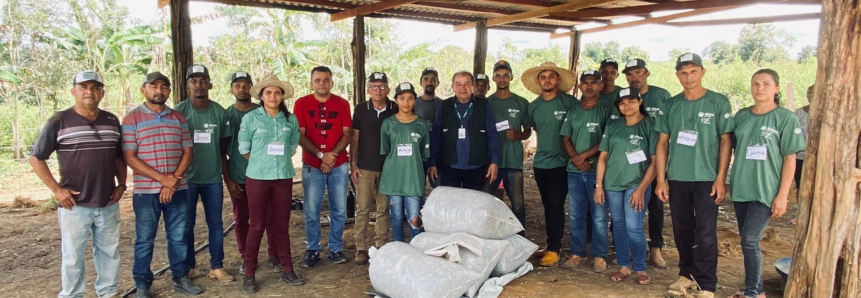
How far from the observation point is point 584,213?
475cm

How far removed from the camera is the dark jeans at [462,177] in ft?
16.4

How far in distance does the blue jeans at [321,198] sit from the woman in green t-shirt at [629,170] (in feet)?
7.31

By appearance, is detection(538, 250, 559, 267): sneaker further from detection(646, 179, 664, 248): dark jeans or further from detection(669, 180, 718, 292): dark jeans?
detection(669, 180, 718, 292): dark jeans

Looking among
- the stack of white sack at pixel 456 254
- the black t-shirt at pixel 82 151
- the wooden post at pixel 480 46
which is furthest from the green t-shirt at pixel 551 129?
the wooden post at pixel 480 46

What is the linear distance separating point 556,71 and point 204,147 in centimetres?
308

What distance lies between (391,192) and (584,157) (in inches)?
65.6

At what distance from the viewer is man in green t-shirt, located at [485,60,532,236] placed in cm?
505

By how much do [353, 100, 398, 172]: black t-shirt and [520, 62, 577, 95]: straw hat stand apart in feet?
4.70

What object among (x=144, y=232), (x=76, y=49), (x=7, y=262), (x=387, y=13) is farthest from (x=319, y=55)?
(x=144, y=232)

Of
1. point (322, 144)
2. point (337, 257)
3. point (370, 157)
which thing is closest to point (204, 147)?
point (322, 144)

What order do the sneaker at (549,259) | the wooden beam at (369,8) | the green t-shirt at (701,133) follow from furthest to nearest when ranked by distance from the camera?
1. the wooden beam at (369,8)
2. the sneaker at (549,259)
3. the green t-shirt at (701,133)

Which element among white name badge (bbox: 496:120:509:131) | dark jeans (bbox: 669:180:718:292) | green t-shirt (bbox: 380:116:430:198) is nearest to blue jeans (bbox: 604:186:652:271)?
dark jeans (bbox: 669:180:718:292)

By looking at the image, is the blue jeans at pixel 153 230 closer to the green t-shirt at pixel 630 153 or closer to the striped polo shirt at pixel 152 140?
the striped polo shirt at pixel 152 140

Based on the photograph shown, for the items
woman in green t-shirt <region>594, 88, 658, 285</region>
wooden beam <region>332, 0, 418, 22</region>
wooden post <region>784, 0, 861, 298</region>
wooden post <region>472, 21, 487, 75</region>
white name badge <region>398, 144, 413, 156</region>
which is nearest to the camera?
wooden post <region>784, 0, 861, 298</region>
